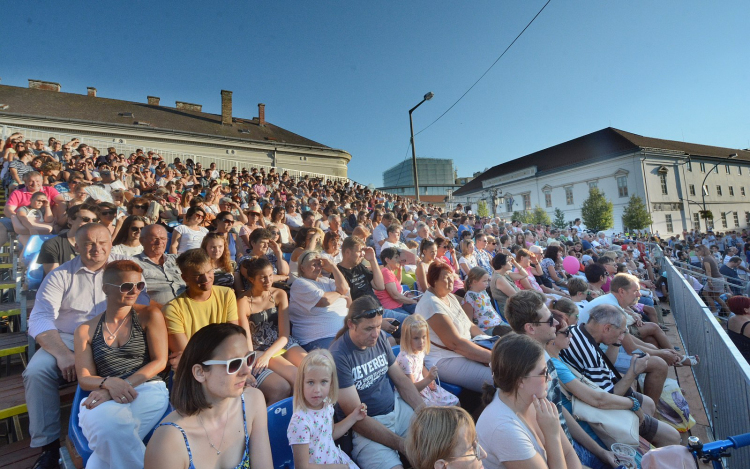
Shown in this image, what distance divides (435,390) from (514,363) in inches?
52.5

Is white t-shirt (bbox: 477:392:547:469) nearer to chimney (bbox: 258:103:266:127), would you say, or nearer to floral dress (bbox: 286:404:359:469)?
floral dress (bbox: 286:404:359:469)

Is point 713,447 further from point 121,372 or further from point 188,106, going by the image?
point 188,106

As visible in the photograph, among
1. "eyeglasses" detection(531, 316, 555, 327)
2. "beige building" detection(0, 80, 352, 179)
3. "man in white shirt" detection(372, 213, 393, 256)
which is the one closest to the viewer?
"eyeglasses" detection(531, 316, 555, 327)

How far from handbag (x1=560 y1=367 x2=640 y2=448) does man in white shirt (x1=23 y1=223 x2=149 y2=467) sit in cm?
394

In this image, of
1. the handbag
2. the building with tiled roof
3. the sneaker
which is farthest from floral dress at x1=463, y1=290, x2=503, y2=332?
the building with tiled roof

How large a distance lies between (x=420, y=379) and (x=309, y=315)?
4.39 feet

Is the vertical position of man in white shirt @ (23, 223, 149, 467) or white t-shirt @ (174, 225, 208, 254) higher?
white t-shirt @ (174, 225, 208, 254)

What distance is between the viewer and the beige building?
22.4 metres

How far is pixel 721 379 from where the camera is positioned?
367 centimetres

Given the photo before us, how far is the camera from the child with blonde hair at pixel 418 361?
338cm

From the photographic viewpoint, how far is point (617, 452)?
282 cm

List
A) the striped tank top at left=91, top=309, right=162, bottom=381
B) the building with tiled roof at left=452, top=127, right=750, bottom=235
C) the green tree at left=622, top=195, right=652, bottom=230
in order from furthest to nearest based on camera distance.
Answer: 1. the building with tiled roof at left=452, top=127, right=750, bottom=235
2. the green tree at left=622, top=195, right=652, bottom=230
3. the striped tank top at left=91, top=309, right=162, bottom=381

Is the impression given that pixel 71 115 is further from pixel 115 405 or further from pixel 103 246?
pixel 115 405

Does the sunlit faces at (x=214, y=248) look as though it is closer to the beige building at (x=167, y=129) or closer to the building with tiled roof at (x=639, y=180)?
the beige building at (x=167, y=129)
